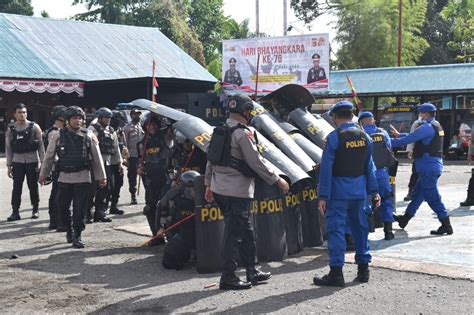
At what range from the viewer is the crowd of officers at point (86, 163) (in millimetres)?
8516

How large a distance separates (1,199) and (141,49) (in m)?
21.7

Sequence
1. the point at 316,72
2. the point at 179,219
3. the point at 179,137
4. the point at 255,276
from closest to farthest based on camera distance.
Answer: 1. the point at 255,276
2. the point at 179,219
3. the point at 179,137
4. the point at 316,72

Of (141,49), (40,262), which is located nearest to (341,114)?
(40,262)

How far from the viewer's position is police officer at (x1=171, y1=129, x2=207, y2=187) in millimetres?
8203

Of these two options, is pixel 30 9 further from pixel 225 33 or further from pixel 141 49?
pixel 141 49

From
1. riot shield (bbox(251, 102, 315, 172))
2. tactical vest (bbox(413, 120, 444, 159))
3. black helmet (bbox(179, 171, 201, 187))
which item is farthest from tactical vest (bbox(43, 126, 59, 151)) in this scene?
tactical vest (bbox(413, 120, 444, 159))

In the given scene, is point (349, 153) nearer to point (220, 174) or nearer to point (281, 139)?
point (220, 174)

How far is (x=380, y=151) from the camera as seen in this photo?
8.66m

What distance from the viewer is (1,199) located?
13938mm

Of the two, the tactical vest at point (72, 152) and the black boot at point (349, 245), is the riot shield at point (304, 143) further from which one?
the tactical vest at point (72, 152)

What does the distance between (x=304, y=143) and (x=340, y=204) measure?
2.28 meters

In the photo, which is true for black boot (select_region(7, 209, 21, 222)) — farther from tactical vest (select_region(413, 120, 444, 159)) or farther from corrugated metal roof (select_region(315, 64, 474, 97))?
corrugated metal roof (select_region(315, 64, 474, 97))

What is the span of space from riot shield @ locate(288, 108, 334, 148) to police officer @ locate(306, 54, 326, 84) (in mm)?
22153

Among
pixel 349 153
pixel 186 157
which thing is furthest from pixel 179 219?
pixel 349 153
